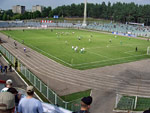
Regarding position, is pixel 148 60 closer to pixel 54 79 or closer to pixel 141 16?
pixel 54 79

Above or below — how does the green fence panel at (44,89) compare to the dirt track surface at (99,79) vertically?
above

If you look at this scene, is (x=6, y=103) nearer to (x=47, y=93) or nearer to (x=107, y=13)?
(x=47, y=93)

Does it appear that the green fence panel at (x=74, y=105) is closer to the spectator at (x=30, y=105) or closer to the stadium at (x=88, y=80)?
the stadium at (x=88, y=80)

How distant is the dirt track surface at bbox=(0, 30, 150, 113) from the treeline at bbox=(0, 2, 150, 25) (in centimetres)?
10894

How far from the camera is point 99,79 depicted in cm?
2222

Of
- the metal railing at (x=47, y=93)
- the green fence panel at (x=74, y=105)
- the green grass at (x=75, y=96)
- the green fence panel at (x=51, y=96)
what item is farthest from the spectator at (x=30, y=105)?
the green grass at (x=75, y=96)

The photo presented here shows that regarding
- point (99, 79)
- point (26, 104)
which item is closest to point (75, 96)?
point (99, 79)

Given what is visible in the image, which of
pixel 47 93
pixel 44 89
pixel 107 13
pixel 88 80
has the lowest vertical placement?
pixel 88 80

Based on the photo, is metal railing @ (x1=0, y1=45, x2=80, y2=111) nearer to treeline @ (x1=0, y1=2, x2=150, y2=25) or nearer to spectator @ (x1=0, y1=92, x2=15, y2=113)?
spectator @ (x1=0, y1=92, x2=15, y2=113)

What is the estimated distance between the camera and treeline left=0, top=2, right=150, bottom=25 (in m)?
129

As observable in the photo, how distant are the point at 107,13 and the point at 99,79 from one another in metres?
145

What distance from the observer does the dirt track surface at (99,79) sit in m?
17.7

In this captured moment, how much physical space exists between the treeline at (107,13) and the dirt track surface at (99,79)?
10894 centimetres

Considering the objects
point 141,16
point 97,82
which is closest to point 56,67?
point 97,82
